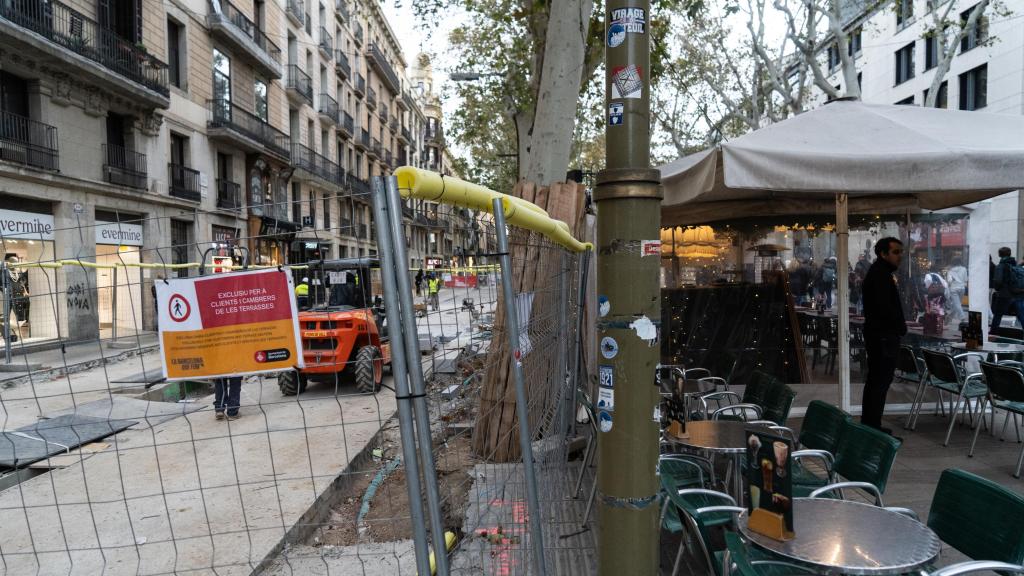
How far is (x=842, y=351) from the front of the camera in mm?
6086

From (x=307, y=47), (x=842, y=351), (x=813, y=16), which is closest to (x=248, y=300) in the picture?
(x=842, y=351)

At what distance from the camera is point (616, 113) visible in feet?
6.88

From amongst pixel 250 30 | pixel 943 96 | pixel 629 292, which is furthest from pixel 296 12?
pixel 629 292

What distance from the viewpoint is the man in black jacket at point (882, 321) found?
5406 mm

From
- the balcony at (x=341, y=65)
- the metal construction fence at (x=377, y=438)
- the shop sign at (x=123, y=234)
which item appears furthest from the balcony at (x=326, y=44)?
the metal construction fence at (x=377, y=438)

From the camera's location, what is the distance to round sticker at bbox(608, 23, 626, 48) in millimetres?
2062

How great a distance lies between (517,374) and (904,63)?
1380 inches

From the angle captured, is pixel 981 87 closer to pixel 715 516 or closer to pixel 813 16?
pixel 813 16

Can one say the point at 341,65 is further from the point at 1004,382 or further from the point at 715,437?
the point at 715,437

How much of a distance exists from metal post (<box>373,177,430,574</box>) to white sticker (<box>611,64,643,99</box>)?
949 mm

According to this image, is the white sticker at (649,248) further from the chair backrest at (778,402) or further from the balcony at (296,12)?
the balcony at (296,12)

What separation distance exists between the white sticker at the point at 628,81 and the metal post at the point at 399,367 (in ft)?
3.11

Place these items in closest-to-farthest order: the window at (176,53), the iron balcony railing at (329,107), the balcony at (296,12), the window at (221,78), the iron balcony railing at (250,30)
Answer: the window at (176,53)
the window at (221,78)
the iron balcony railing at (250,30)
the balcony at (296,12)
the iron balcony railing at (329,107)

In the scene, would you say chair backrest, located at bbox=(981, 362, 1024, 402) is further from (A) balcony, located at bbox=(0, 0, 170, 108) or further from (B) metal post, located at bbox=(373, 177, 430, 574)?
(A) balcony, located at bbox=(0, 0, 170, 108)
